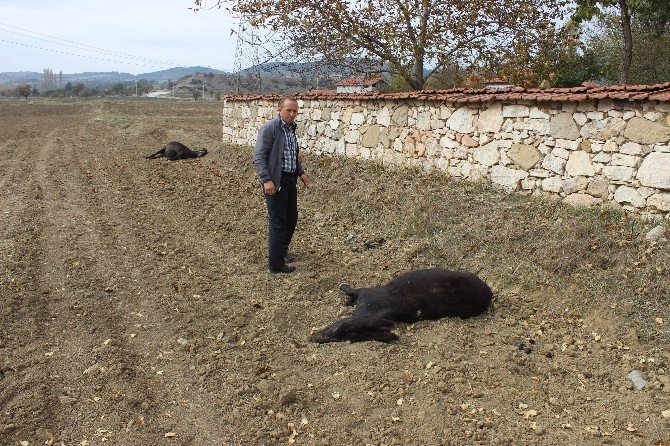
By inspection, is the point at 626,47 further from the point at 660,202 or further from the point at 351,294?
the point at 351,294

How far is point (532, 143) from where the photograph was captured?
7.93 m

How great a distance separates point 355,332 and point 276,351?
2.21 feet

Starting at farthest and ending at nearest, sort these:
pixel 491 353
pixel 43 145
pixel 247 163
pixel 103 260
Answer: pixel 43 145 → pixel 247 163 → pixel 103 260 → pixel 491 353

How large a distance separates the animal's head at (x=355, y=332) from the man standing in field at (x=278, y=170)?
1.75 m

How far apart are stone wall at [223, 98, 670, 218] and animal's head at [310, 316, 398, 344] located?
3.69m

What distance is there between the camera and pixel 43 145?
56.4 feet

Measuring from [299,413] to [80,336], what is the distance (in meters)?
2.06

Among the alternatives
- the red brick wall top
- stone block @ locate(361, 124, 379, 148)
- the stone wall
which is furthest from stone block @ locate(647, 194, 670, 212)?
stone block @ locate(361, 124, 379, 148)

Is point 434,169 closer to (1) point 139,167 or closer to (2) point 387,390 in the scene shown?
(2) point 387,390

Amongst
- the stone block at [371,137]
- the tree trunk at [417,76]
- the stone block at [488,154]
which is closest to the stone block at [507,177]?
the stone block at [488,154]

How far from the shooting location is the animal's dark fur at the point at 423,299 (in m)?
5.14

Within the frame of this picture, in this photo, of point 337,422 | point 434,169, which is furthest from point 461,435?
point 434,169

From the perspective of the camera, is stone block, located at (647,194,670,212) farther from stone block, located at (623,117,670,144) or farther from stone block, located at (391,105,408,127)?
stone block, located at (391,105,408,127)

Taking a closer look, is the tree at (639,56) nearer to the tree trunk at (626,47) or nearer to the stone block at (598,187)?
the tree trunk at (626,47)
